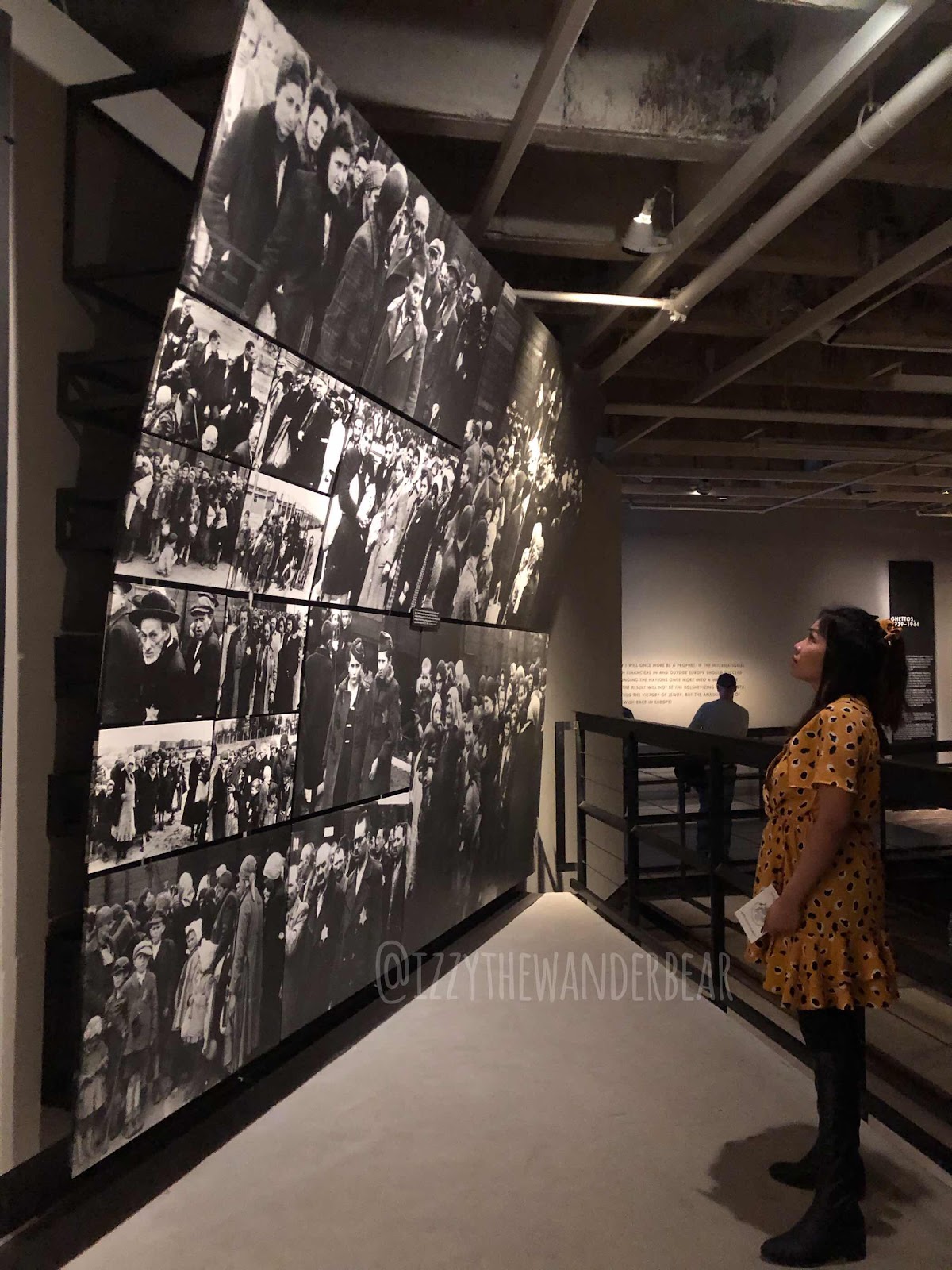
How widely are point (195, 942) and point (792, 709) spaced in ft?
32.6

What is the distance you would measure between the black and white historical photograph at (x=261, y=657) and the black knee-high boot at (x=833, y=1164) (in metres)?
1.57

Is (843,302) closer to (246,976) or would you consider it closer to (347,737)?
(347,737)

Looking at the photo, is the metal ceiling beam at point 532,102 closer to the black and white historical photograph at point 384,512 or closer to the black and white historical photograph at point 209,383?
the black and white historical photograph at point 384,512

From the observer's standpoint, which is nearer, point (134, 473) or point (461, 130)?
point (134, 473)

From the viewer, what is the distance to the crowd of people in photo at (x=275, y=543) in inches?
94.0

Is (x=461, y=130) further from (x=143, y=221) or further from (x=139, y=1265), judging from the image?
(x=139, y=1265)

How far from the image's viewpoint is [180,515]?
2135 millimetres

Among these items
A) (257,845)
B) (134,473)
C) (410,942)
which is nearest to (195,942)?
(257,845)

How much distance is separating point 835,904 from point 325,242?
2026 mm

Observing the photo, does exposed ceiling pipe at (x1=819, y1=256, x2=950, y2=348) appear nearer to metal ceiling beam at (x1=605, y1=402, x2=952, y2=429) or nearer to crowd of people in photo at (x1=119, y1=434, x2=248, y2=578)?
metal ceiling beam at (x1=605, y1=402, x2=952, y2=429)

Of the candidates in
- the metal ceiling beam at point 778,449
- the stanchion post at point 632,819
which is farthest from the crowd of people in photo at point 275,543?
the metal ceiling beam at point 778,449

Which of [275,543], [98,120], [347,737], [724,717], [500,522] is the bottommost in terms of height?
[724,717]

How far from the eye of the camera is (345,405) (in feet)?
8.78

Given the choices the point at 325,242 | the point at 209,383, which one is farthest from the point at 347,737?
the point at 325,242
